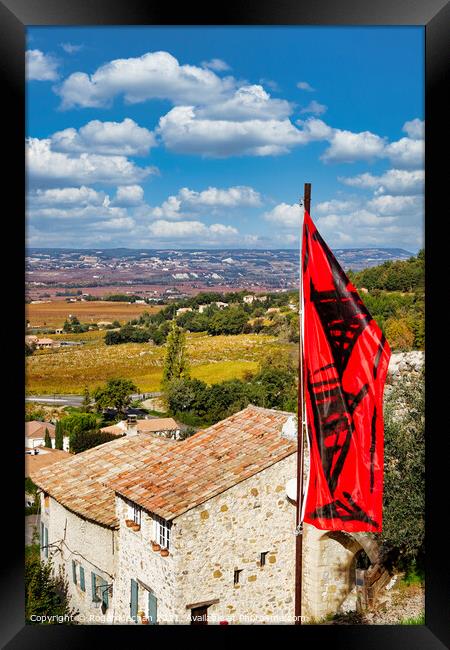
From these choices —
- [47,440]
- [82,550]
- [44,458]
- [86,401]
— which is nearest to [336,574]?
[82,550]

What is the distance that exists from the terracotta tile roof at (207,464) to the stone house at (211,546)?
0.5 inches

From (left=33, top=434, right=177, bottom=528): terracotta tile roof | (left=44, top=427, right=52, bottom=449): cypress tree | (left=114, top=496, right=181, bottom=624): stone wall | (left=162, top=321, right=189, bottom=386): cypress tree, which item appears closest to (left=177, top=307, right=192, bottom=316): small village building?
(left=162, top=321, right=189, bottom=386): cypress tree

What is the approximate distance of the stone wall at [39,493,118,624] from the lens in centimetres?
576

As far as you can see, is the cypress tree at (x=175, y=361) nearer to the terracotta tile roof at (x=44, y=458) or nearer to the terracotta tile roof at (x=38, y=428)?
the terracotta tile roof at (x=38, y=428)

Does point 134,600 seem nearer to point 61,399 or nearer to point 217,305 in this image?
point 61,399

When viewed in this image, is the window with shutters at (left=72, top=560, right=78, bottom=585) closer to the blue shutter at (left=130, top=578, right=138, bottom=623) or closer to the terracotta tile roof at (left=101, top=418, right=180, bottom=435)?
the blue shutter at (left=130, top=578, right=138, bottom=623)

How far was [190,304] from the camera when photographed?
28.0ft

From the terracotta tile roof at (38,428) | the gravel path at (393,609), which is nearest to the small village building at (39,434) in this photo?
the terracotta tile roof at (38,428)

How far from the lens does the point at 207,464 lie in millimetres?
5641

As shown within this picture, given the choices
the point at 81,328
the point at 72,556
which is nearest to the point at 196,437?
the point at 72,556
